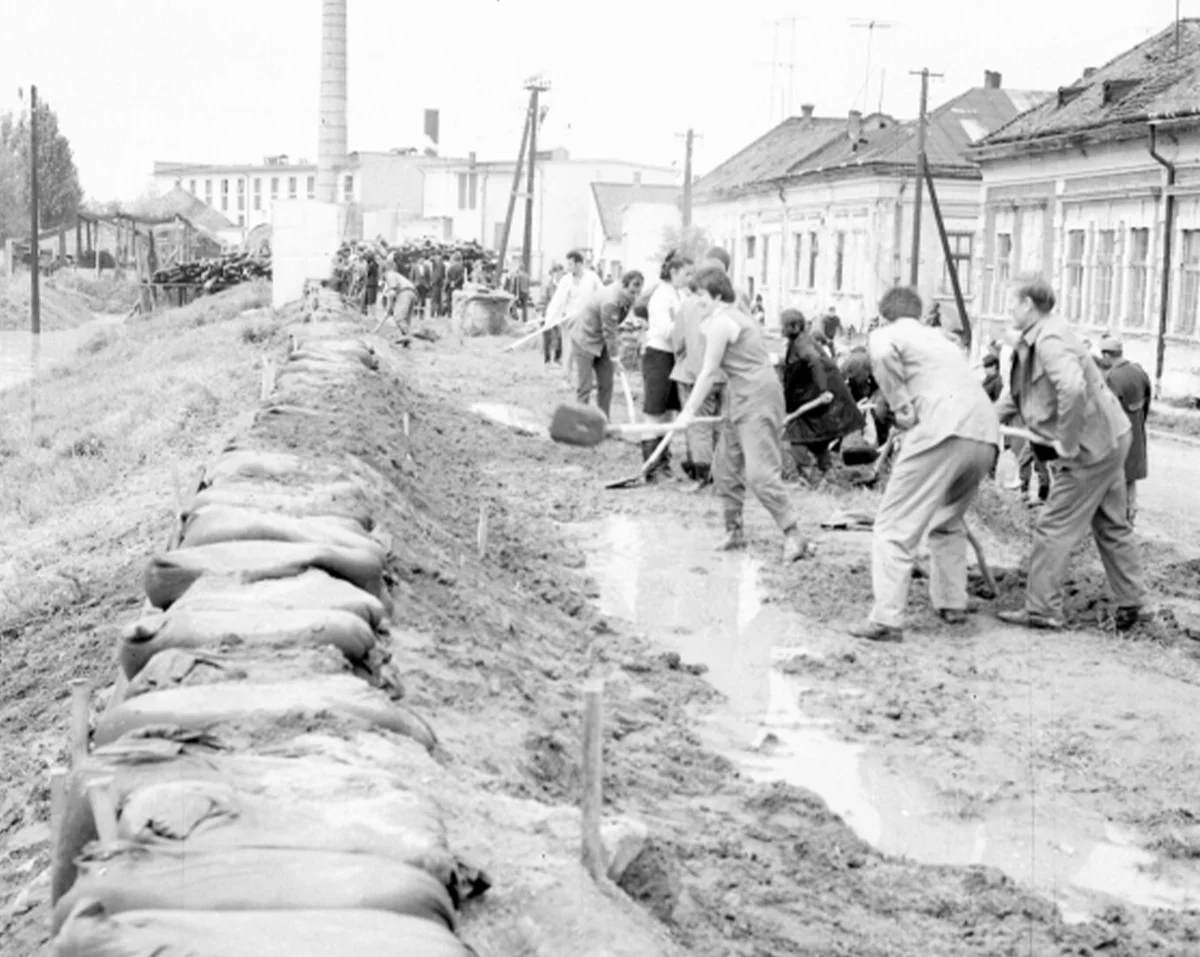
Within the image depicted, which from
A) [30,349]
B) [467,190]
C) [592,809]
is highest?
[467,190]

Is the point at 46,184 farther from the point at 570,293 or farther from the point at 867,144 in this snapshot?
the point at 570,293

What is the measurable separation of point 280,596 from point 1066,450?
451 cm

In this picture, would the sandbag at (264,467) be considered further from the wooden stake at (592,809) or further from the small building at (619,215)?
the small building at (619,215)

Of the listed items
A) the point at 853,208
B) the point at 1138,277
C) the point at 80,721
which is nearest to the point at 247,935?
the point at 80,721

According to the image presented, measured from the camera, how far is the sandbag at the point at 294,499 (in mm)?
7164

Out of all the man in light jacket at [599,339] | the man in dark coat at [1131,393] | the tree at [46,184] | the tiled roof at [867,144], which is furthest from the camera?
the tree at [46,184]

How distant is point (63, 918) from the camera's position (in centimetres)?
328

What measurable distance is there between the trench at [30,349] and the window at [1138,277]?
18476 millimetres

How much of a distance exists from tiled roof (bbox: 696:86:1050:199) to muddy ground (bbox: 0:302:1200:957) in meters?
35.3

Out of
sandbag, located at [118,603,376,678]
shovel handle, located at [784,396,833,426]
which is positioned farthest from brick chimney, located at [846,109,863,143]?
sandbag, located at [118,603,376,678]

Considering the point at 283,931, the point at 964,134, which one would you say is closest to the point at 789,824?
the point at 283,931

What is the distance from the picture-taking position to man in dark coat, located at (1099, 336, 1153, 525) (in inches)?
478

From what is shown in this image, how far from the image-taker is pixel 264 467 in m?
8.17

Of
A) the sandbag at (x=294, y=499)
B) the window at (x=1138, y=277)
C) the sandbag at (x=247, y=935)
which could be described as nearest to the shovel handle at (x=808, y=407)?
the sandbag at (x=294, y=499)
